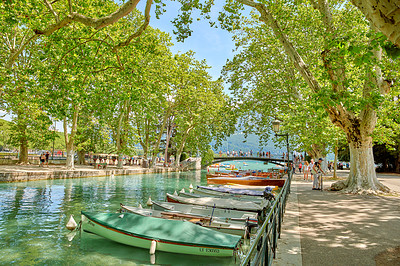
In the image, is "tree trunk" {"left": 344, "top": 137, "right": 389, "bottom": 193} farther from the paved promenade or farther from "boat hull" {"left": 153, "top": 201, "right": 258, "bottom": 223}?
"boat hull" {"left": 153, "top": 201, "right": 258, "bottom": 223}

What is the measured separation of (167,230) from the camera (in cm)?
677

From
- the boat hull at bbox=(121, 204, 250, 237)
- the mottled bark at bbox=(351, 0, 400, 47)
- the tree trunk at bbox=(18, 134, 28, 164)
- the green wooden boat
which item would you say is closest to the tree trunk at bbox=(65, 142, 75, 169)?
the tree trunk at bbox=(18, 134, 28, 164)

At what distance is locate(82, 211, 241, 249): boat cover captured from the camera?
247 inches

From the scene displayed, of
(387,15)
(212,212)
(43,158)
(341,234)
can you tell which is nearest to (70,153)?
(43,158)

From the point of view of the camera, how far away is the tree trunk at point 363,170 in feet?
40.7

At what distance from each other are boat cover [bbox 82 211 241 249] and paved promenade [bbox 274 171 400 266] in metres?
1.54

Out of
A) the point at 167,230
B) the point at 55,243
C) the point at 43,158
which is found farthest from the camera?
the point at 43,158

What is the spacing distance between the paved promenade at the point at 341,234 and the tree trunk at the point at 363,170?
233cm

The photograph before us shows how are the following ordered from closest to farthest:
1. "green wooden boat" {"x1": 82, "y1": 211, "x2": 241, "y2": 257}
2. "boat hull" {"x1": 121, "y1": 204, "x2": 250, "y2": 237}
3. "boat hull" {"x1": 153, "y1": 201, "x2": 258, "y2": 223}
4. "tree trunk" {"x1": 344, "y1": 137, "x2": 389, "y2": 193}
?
1. "green wooden boat" {"x1": 82, "y1": 211, "x2": 241, "y2": 257}
2. "boat hull" {"x1": 121, "y1": 204, "x2": 250, "y2": 237}
3. "boat hull" {"x1": 153, "y1": 201, "x2": 258, "y2": 223}
4. "tree trunk" {"x1": 344, "y1": 137, "x2": 389, "y2": 193}

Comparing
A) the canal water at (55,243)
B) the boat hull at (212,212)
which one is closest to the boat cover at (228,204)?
the boat hull at (212,212)

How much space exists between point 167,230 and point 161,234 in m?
0.19

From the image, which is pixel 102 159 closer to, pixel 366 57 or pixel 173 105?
pixel 173 105

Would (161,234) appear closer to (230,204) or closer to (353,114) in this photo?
(230,204)

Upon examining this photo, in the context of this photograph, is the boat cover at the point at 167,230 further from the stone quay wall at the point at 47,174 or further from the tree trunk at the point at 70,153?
the tree trunk at the point at 70,153
